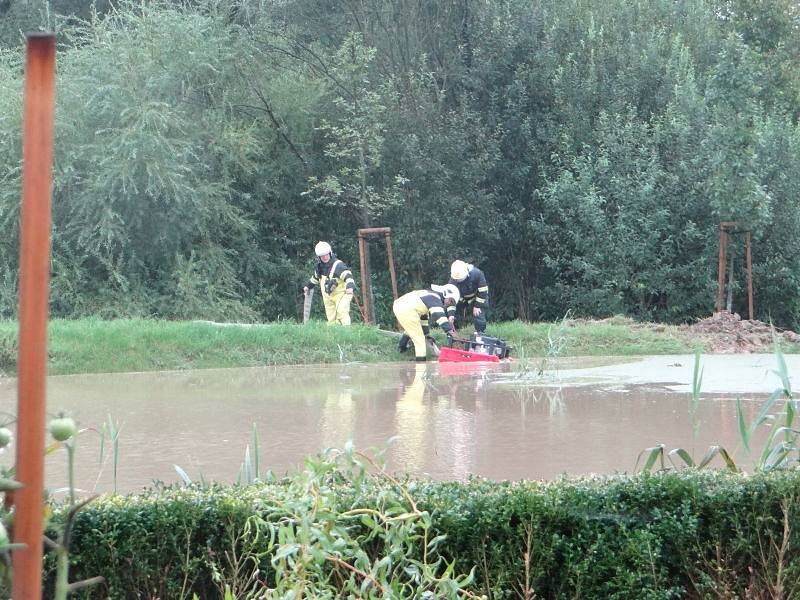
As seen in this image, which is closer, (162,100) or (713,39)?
(162,100)

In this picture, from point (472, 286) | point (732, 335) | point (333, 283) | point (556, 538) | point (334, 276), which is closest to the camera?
point (556, 538)

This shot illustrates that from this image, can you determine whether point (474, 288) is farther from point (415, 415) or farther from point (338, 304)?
point (415, 415)

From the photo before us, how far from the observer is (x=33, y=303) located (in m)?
1.33

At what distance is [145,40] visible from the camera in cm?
2294

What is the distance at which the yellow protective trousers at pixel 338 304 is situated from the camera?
63.8 feet

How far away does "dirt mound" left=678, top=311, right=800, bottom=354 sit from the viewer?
1769 centimetres

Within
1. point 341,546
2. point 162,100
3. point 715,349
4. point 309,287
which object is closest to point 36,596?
point 341,546

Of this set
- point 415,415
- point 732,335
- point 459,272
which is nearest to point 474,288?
point 459,272

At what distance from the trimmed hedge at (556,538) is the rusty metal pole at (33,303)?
235cm

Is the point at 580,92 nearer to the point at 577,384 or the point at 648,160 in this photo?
the point at 648,160

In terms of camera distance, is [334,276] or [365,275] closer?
[334,276]

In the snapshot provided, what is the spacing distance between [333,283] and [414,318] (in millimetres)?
3317

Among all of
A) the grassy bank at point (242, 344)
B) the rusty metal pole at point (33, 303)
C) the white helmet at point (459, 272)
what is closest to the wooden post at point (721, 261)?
the grassy bank at point (242, 344)

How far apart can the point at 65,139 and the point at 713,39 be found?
1584 cm
